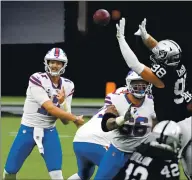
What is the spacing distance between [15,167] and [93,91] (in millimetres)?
11371

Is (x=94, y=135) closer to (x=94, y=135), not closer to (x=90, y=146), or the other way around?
(x=94, y=135)

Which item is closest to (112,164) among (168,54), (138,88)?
(138,88)

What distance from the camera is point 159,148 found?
18.1 feet

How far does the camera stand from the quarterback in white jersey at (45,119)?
282 inches

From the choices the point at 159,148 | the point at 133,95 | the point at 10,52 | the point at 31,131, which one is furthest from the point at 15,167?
the point at 10,52

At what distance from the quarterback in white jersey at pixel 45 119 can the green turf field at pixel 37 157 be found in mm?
1246

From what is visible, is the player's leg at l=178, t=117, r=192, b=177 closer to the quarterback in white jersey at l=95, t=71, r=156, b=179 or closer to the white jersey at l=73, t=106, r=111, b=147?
the quarterback in white jersey at l=95, t=71, r=156, b=179

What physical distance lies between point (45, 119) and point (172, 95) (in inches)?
58.4

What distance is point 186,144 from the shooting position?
18.4 feet

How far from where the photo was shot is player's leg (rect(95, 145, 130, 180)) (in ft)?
20.1

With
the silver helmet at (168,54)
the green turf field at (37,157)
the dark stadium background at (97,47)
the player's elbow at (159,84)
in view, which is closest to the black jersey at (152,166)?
the player's elbow at (159,84)

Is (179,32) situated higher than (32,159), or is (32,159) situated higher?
(179,32)

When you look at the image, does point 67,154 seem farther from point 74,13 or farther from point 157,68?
point 74,13

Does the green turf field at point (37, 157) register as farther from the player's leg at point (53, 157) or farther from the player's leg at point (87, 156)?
the player's leg at point (87, 156)
